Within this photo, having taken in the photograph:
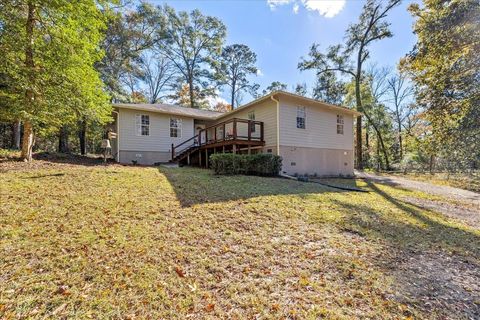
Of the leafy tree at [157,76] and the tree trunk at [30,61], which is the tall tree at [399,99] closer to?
the leafy tree at [157,76]

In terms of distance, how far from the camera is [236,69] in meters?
31.3

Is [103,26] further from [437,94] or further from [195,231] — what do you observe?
[437,94]

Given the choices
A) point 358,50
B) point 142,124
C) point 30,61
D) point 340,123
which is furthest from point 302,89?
point 30,61

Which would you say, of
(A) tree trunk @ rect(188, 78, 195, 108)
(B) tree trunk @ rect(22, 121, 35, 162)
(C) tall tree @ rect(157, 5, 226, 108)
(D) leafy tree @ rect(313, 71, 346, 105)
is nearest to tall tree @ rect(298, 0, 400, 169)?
(D) leafy tree @ rect(313, 71, 346, 105)

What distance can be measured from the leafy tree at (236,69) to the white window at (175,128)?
15.2 metres

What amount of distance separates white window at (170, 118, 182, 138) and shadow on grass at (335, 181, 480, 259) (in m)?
12.7

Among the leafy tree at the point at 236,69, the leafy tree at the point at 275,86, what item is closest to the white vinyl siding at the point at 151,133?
the leafy tree at the point at 236,69

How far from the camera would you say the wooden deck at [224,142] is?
41.5ft

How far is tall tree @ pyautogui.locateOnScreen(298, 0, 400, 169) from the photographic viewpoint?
2008cm

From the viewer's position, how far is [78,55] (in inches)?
362

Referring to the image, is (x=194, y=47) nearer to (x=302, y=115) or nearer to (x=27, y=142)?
(x=302, y=115)

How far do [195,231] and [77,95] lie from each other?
8894 mm

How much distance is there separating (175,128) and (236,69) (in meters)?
18.5

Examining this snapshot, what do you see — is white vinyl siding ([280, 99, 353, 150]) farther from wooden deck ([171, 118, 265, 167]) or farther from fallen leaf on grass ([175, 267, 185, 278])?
fallen leaf on grass ([175, 267, 185, 278])
